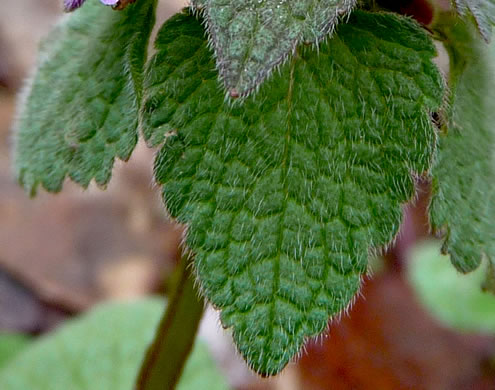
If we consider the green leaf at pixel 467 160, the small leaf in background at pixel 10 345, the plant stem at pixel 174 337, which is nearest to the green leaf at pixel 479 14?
the green leaf at pixel 467 160

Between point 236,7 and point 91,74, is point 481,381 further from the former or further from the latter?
point 236,7

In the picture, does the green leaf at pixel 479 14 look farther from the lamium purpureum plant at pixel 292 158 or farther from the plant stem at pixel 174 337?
the plant stem at pixel 174 337

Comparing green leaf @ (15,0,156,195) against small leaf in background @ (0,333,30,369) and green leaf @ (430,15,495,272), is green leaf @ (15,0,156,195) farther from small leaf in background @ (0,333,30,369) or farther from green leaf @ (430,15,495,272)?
small leaf in background @ (0,333,30,369)

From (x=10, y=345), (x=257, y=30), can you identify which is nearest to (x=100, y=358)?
(x=10, y=345)

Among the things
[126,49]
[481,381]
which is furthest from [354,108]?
[481,381]

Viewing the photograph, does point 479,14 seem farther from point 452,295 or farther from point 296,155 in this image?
point 452,295
